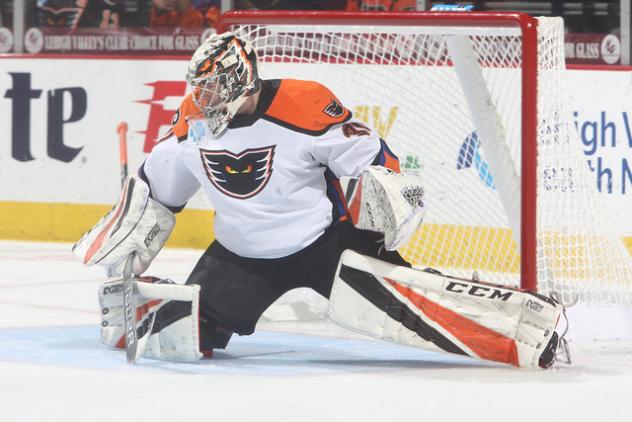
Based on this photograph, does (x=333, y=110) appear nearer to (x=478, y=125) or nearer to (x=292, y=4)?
(x=478, y=125)

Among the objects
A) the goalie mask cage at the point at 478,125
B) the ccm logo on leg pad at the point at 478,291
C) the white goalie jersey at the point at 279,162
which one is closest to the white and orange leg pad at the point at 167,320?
the white goalie jersey at the point at 279,162

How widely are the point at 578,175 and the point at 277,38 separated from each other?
3.81ft

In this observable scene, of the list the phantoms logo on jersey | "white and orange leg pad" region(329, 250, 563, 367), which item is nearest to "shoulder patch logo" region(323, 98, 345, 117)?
the phantoms logo on jersey

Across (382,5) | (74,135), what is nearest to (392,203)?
(382,5)

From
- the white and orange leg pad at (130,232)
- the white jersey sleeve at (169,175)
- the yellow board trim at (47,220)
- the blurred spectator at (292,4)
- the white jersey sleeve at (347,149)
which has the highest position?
the blurred spectator at (292,4)

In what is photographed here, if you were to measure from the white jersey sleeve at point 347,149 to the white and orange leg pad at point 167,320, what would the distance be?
479mm

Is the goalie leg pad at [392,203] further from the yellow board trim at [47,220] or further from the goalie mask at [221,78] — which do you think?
the yellow board trim at [47,220]

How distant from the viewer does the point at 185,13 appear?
23.2ft

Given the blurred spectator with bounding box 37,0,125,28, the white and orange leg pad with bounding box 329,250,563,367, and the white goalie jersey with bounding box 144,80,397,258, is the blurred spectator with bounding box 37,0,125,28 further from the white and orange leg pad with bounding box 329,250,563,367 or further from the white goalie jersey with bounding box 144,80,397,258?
the white and orange leg pad with bounding box 329,250,563,367

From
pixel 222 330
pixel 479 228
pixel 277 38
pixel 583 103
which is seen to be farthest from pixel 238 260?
pixel 583 103

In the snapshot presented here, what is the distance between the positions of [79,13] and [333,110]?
3901 millimetres

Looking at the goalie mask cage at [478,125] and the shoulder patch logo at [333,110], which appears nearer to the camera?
the shoulder patch logo at [333,110]

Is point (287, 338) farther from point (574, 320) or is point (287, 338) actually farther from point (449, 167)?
point (449, 167)

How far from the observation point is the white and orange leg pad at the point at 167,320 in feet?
11.8
